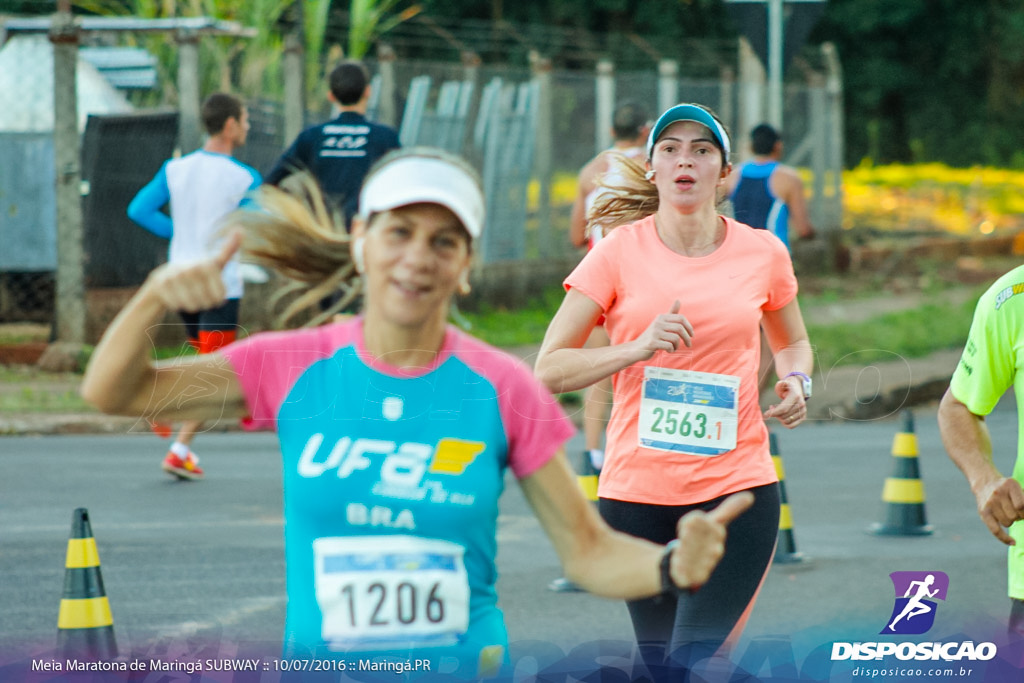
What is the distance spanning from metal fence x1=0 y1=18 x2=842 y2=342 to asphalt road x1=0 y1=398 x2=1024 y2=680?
3.39 m

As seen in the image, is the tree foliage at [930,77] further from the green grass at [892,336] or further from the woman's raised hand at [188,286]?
the woman's raised hand at [188,286]

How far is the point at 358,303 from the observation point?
941 centimetres

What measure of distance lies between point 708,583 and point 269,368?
1.87 metres

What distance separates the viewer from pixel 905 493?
27.1 feet

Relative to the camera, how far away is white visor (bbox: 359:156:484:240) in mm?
2855

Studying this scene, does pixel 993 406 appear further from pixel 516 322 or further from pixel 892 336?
pixel 892 336

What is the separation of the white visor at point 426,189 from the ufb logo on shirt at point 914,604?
132 inches

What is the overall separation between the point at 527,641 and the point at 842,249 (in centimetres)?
1744

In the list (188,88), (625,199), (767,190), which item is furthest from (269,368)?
(188,88)

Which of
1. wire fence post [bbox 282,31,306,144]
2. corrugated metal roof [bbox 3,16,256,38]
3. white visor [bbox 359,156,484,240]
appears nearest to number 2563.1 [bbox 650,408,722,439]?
white visor [bbox 359,156,484,240]

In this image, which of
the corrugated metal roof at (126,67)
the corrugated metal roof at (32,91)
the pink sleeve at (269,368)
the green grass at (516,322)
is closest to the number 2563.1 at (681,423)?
the pink sleeve at (269,368)

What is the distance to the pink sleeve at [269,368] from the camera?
2871 mm

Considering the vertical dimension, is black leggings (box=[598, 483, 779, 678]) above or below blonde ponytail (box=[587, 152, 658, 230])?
below

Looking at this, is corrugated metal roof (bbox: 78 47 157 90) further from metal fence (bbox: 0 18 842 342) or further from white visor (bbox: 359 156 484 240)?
white visor (bbox: 359 156 484 240)
